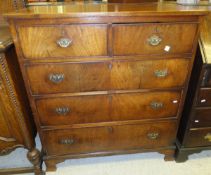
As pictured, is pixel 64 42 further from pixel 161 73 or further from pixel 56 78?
pixel 161 73

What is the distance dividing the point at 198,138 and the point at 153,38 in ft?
2.84

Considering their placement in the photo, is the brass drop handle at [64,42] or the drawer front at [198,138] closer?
the brass drop handle at [64,42]

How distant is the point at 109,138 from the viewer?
136 centimetres

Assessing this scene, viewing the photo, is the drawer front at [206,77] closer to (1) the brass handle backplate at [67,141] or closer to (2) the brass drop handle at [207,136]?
(2) the brass drop handle at [207,136]

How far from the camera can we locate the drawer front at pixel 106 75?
1058 mm

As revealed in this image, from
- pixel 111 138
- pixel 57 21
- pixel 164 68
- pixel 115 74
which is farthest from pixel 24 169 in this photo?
pixel 164 68

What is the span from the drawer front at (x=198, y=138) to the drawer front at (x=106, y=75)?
0.45m

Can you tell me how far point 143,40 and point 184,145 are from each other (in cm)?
90

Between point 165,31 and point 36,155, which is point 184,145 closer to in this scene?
point 165,31

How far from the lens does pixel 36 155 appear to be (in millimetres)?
1307

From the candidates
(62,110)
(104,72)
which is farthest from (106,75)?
(62,110)

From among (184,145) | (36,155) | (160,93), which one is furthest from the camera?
(184,145)

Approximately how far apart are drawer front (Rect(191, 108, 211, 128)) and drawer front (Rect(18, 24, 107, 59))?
2.53ft

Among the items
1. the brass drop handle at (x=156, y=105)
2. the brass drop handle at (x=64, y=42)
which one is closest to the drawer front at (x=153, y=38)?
the brass drop handle at (x=64, y=42)
